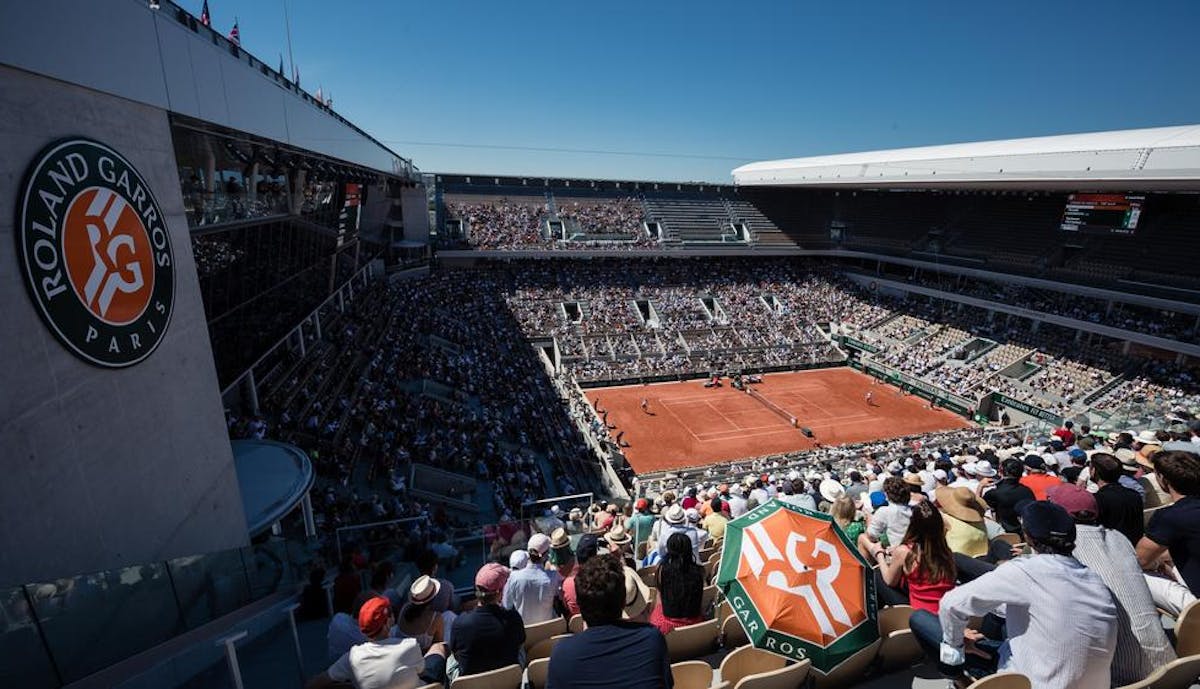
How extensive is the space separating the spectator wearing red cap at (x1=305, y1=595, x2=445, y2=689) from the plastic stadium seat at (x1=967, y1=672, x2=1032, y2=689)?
11.6 ft

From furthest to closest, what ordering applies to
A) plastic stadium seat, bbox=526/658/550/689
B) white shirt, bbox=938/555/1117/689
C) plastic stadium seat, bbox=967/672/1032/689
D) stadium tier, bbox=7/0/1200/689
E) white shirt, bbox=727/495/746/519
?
1. white shirt, bbox=727/495/746/519
2. plastic stadium seat, bbox=526/658/550/689
3. stadium tier, bbox=7/0/1200/689
4. plastic stadium seat, bbox=967/672/1032/689
5. white shirt, bbox=938/555/1117/689

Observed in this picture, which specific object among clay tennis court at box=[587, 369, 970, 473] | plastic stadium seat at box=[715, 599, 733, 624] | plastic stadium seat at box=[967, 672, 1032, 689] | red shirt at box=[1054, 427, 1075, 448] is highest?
plastic stadium seat at box=[967, 672, 1032, 689]

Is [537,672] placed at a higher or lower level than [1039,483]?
lower

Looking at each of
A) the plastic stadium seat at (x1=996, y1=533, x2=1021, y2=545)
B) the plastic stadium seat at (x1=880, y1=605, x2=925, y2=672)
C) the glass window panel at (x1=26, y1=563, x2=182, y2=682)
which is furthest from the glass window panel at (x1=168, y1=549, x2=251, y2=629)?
the plastic stadium seat at (x1=996, y1=533, x2=1021, y2=545)

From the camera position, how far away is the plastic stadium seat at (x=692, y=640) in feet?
15.2

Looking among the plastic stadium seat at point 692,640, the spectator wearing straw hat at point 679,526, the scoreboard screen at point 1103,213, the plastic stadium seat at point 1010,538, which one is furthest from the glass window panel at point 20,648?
the scoreboard screen at point 1103,213

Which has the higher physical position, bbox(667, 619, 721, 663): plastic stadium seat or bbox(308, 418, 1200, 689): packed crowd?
bbox(308, 418, 1200, 689): packed crowd

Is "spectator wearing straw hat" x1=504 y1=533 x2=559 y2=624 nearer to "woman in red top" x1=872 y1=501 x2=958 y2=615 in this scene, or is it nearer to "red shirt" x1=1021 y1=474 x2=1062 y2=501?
"woman in red top" x1=872 y1=501 x2=958 y2=615

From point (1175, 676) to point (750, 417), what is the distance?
28.3 metres

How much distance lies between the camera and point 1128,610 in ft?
10.8

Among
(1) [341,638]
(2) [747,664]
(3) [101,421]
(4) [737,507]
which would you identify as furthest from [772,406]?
(3) [101,421]

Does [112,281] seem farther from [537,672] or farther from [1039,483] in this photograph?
[1039,483]

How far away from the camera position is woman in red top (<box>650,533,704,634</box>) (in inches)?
180

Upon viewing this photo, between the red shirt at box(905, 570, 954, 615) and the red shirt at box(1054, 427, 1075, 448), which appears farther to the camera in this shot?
the red shirt at box(1054, 427, 1075, 448)
